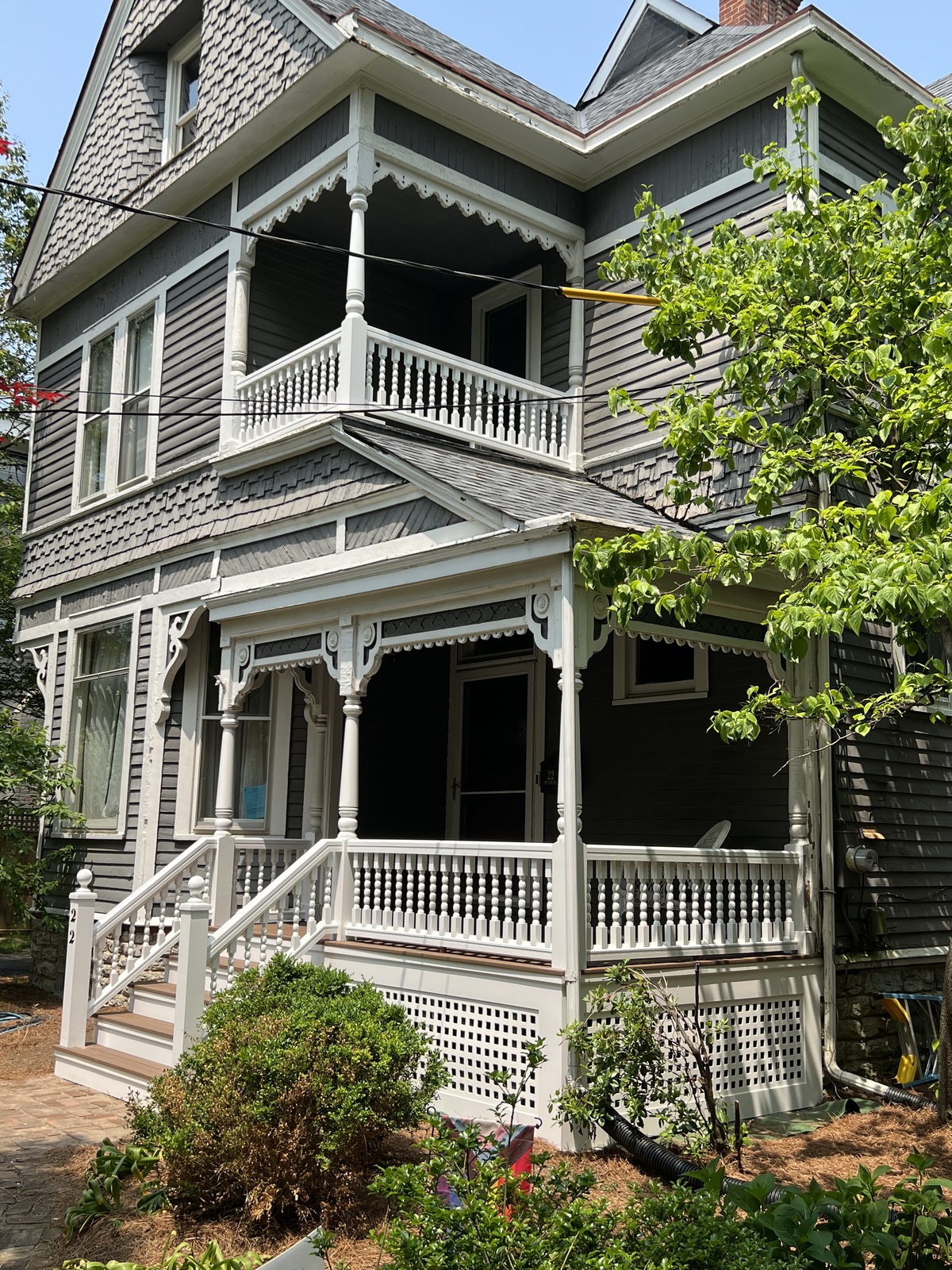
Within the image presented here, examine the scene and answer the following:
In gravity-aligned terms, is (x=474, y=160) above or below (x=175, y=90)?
below

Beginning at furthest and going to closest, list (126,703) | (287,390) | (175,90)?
(175,90)
(126,703)
(287,390)

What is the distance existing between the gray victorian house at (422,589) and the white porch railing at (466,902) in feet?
0.14

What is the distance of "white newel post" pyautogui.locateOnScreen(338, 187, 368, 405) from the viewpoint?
410 inches

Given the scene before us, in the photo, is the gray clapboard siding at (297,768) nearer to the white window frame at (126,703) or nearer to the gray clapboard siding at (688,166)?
the white window frame at (126,703)

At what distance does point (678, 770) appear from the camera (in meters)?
10.7

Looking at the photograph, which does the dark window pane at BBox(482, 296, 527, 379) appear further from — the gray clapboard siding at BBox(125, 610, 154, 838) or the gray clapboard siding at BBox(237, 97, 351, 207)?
the gray clapboard siding at BBox(125, 610, 154, 838)

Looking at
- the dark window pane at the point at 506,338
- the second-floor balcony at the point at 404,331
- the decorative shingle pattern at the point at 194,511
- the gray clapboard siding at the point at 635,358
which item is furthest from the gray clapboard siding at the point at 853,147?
the decorative shingle pattern at the point at 194,511

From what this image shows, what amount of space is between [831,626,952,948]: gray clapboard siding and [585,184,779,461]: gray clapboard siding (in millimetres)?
2732

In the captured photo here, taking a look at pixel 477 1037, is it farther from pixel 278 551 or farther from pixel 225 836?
pixel 278 551

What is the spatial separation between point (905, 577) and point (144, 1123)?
4.59 metres

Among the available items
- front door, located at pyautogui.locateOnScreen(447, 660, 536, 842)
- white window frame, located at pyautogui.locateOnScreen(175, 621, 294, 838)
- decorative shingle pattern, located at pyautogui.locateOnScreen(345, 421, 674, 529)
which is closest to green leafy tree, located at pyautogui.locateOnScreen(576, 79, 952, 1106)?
decorative shingle pattern, located at pyautogui.locateOnScreen(345, 421, 674, 529)

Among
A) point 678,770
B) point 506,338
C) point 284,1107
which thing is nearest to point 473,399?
point 506,338

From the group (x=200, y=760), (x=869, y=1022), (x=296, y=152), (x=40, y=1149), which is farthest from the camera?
(x=200, y=760)

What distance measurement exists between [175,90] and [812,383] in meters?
10.1
